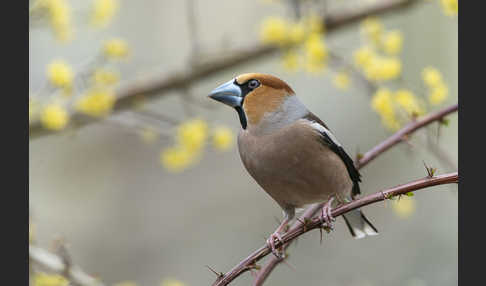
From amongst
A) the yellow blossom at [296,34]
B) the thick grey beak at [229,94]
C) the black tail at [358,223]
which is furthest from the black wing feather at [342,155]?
the yellow blossom at [296,34]

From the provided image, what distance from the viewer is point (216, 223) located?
314 inches

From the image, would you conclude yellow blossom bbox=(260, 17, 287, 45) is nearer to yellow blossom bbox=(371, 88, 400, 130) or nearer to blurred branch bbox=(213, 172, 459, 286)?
yellow blossom bbox=(371, 88, 400, 130)

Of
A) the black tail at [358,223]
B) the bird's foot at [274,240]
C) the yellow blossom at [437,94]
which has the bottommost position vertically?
the black tail at [358,223]

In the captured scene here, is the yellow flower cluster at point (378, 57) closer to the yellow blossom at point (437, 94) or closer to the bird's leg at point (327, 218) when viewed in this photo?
the yellow blossom at point (437, 94)

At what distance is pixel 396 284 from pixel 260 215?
6.45 ft

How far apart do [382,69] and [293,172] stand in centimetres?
108

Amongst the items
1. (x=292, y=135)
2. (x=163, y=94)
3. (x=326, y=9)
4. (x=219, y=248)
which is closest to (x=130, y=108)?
(x=163, y=94)

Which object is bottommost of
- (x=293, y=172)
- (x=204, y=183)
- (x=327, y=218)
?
(x=204, y=183)

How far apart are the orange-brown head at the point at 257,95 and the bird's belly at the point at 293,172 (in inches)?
6.3

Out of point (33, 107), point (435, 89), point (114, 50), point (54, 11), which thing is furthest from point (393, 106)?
point (33, 107)

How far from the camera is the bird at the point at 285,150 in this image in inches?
130

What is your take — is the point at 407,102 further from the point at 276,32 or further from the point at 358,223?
the point at 276,32

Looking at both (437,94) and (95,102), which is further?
(95,102)

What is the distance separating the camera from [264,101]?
11.2 ft
